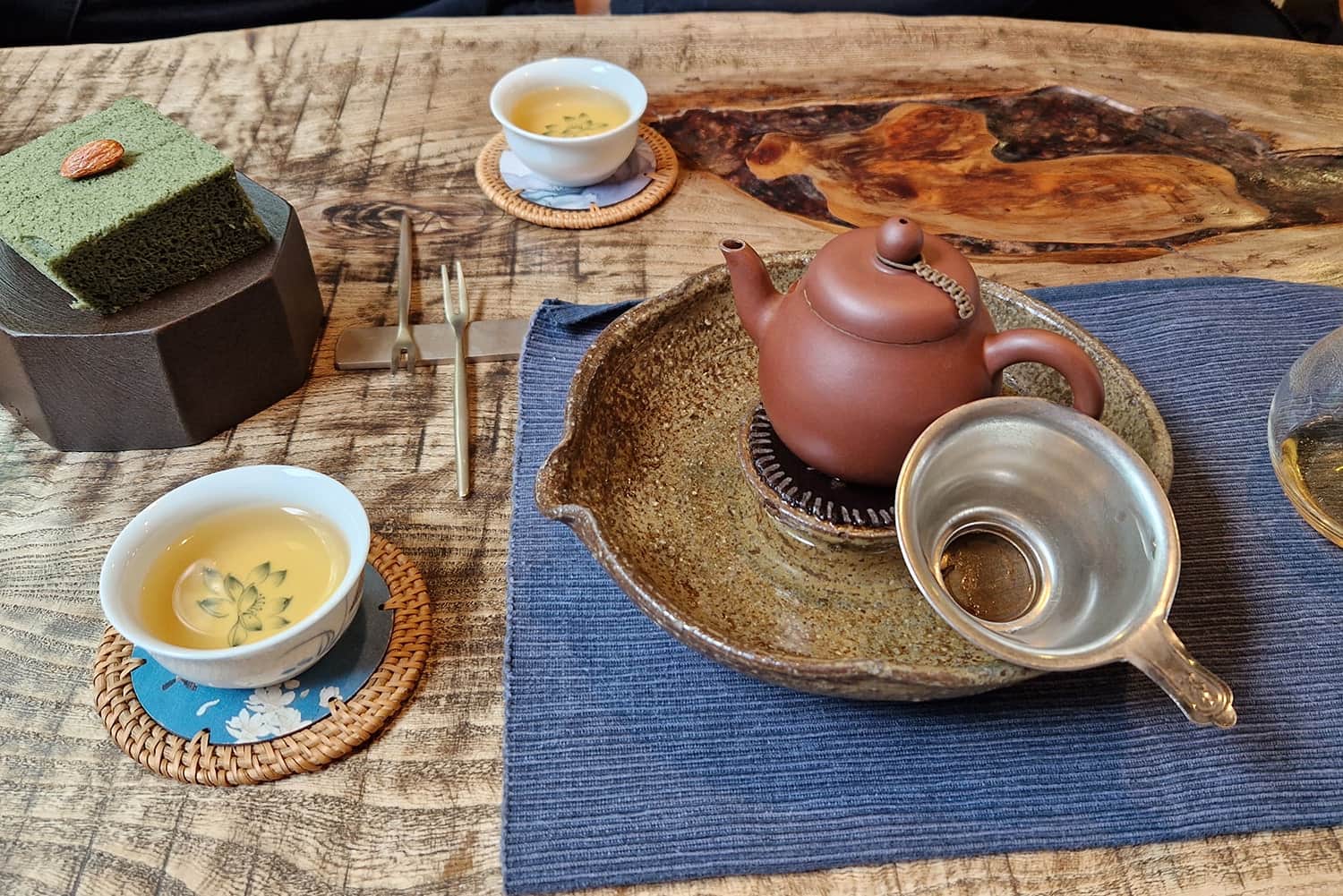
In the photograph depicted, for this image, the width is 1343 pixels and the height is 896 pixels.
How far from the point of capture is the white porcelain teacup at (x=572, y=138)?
111 cm

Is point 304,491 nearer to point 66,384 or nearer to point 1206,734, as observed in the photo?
point 66,384

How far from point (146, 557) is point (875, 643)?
1.73 feet

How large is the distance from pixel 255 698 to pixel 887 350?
1.70 feet

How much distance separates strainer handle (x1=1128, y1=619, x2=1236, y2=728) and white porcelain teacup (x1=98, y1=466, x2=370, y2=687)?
516 mm

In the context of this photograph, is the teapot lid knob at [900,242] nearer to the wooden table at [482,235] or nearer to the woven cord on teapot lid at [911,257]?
the woven cord on teapot lid at [911,257]

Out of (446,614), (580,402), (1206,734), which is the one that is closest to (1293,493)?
(1206,734)

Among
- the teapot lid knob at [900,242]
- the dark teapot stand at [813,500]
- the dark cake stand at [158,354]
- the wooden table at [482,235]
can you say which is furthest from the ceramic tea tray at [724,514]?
the dark cake stand at [158,354]

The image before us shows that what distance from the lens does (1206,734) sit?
695 millimetres

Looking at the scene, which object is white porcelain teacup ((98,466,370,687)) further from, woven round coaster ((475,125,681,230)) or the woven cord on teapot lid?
woven round coaster ((475,125,681,230))

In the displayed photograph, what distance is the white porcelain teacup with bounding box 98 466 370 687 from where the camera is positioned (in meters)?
0.63

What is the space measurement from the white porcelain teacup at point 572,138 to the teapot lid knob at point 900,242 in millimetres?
521

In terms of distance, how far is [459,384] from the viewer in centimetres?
94

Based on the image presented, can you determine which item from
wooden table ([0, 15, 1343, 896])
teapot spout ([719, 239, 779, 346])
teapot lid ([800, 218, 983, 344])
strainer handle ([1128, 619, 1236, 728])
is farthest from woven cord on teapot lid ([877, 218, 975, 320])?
wooden table ([0, 15, 1343, 896])

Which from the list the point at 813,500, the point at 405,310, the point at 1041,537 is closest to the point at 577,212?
the point at 405,310
